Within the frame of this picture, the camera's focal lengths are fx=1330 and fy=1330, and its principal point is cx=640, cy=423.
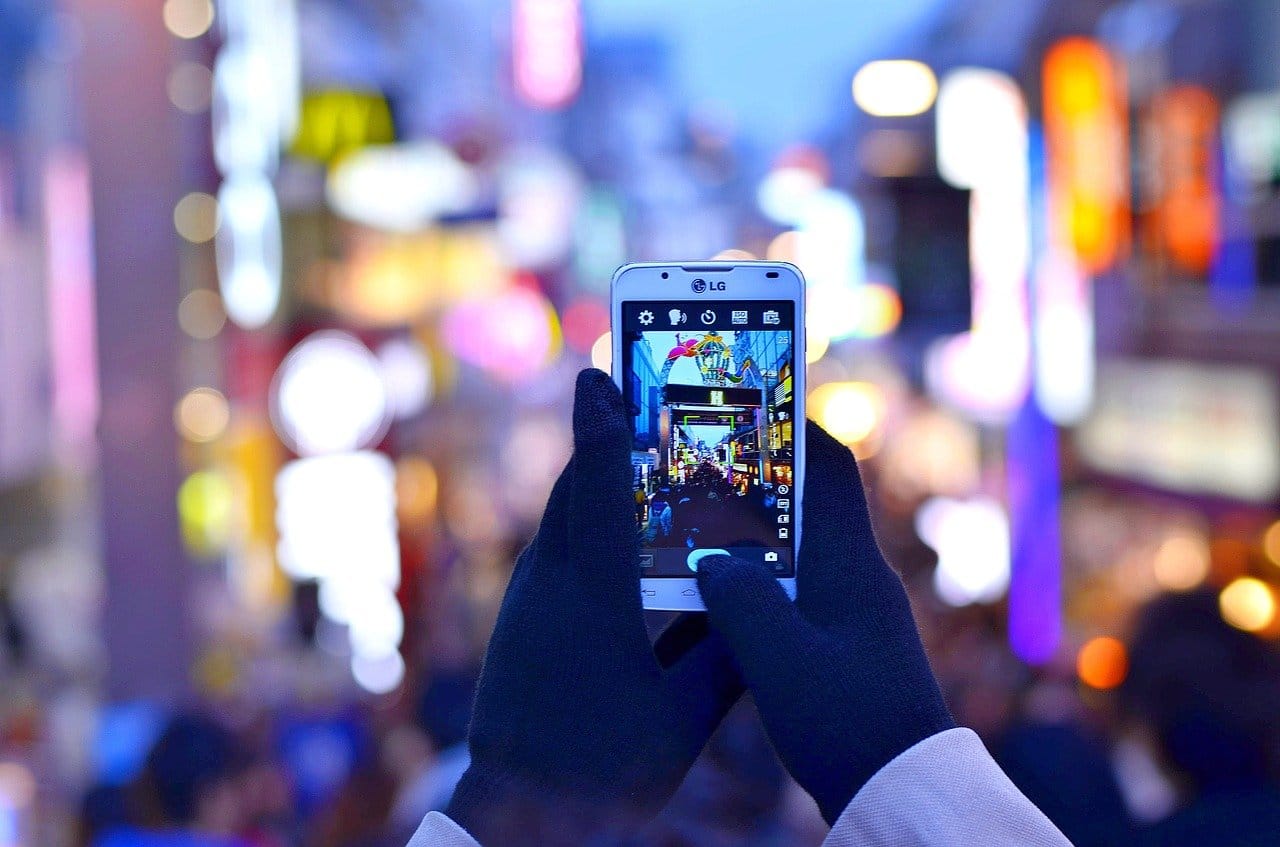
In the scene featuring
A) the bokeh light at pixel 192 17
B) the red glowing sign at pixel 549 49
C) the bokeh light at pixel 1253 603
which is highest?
the red glowing sign at pixel 549 49

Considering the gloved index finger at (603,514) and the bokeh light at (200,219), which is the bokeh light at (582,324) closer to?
the bokeh light at (200,219)

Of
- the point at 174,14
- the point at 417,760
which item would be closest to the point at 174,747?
the point at 417,760

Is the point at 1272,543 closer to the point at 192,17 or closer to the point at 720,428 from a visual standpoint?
the point at 192,17

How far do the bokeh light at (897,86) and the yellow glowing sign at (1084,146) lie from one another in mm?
1615

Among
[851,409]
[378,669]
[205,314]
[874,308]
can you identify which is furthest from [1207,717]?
[851,409]

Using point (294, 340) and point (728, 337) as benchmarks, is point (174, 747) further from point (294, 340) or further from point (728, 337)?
point (294, 340)

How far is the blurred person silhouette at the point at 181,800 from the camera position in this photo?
3811 mm

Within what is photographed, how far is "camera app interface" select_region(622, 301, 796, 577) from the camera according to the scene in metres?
1.67

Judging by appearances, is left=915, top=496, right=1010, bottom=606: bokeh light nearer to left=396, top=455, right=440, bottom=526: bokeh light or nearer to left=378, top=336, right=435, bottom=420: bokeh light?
left=396, top=455, right=440, bottom=526: bokeh light

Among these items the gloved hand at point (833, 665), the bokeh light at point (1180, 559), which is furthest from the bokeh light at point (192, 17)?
the bokeh light at point (1180, 559)

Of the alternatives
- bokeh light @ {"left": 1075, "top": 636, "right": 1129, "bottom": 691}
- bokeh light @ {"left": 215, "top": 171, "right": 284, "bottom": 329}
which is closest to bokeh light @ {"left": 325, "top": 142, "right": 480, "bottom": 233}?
bokeh light @ {"left": 215, "top": 171, "right": 284, "bottom": 329}

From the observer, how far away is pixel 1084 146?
11.2 meters

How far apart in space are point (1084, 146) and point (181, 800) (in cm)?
952

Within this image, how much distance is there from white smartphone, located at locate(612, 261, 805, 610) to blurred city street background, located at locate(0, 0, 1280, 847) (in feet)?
2.49
